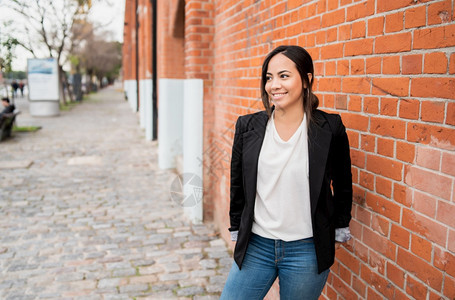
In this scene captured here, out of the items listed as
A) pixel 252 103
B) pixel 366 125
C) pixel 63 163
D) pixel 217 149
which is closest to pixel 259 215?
pixel 366 125

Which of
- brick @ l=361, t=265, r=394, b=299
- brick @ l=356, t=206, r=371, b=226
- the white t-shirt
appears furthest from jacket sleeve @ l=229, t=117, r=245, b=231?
brick @ l=361, t=265, r=394, b=299

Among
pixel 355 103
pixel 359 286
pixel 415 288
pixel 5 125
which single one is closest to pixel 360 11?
pixel 355 103

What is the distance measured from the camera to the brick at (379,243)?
2.16 metres

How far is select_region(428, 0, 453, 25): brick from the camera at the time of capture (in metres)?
1.73

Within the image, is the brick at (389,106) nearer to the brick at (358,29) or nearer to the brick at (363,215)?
the brick at (358,29)

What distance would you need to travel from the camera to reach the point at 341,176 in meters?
2.11

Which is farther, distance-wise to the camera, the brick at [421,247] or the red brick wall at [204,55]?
the red brick wall at [204,55]

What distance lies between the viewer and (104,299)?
387 centimetres

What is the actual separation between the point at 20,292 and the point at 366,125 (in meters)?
3.40

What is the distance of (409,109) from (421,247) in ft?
2.03

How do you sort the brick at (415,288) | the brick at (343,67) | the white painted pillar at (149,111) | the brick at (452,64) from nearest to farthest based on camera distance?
the brick at (452,64)
the brick at (415,288)
the brick at (343,67)
the white painted pillar at (149,111)

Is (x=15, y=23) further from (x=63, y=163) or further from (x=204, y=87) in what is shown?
(x=204, y=87)

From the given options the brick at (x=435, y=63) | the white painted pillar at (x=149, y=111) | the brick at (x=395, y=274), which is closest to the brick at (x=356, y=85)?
the brick at (x=435, y=63)

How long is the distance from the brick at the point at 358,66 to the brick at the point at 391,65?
18 centimetres
